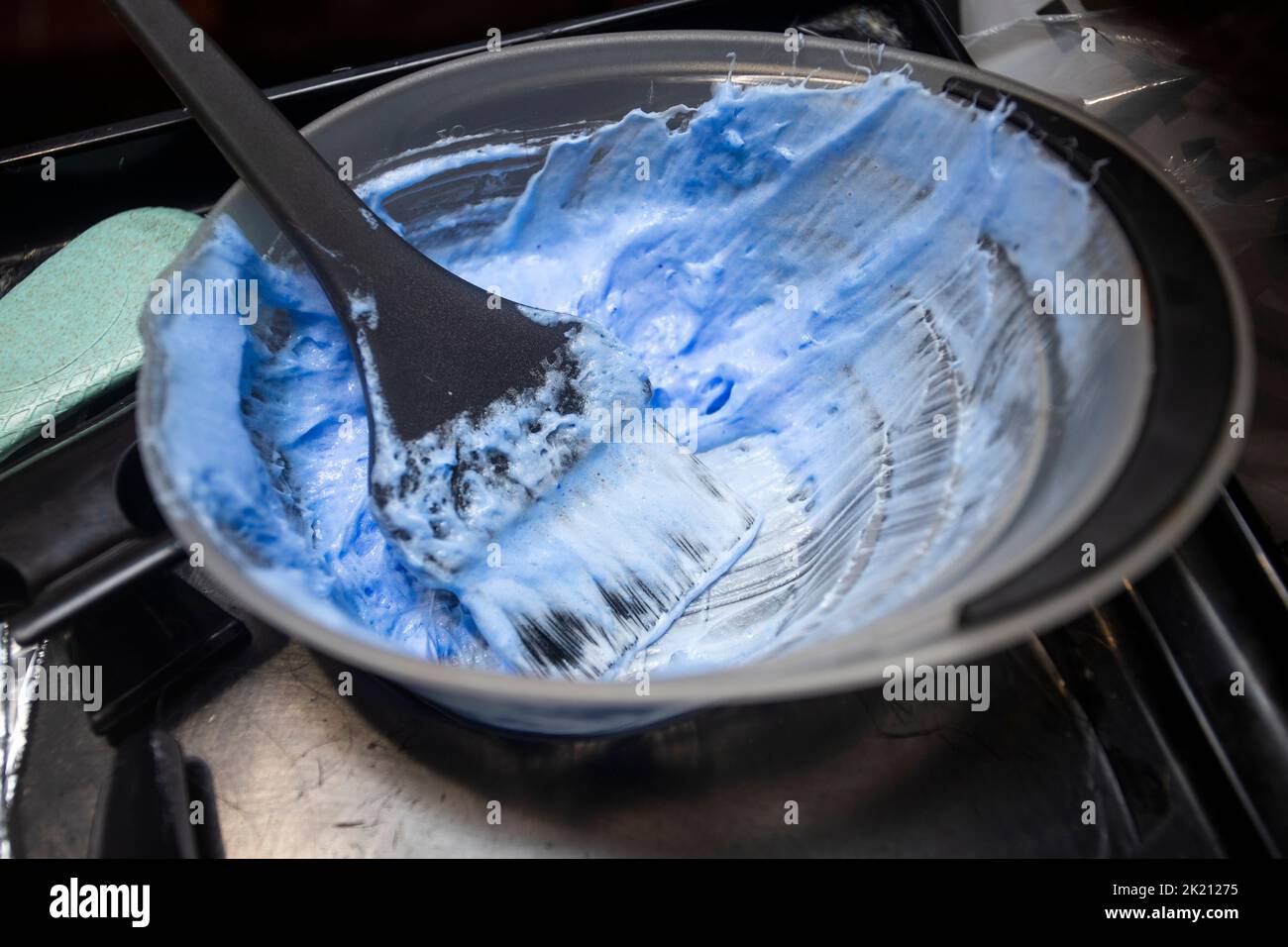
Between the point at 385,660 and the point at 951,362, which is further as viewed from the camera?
the point at 951,362

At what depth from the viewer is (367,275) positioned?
50 centimetres

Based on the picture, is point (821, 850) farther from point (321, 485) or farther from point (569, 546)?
point (321, 485)

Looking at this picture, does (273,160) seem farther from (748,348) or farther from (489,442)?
(748,348)

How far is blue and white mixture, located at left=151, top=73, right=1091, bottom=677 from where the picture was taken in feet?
1.39

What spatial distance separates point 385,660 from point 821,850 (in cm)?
25

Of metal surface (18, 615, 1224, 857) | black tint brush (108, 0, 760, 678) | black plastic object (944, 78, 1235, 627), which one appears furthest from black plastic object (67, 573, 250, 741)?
black plastic object (944, 78, 1235, 627)

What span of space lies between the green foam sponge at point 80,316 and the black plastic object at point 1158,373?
555 millimetres

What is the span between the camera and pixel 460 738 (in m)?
0.46

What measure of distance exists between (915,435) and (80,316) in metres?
0.56

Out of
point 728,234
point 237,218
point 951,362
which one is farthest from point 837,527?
point 237,218

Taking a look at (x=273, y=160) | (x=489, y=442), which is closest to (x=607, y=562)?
(x=489, y=442)

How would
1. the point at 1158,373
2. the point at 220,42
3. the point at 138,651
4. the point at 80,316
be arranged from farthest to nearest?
the point at 220,42, the point at 80,316, the point at 138,651, the point at 1158,373

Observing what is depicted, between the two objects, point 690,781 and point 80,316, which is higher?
point 80,316

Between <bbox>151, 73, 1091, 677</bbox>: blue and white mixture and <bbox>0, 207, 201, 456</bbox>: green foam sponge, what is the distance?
13 cm
